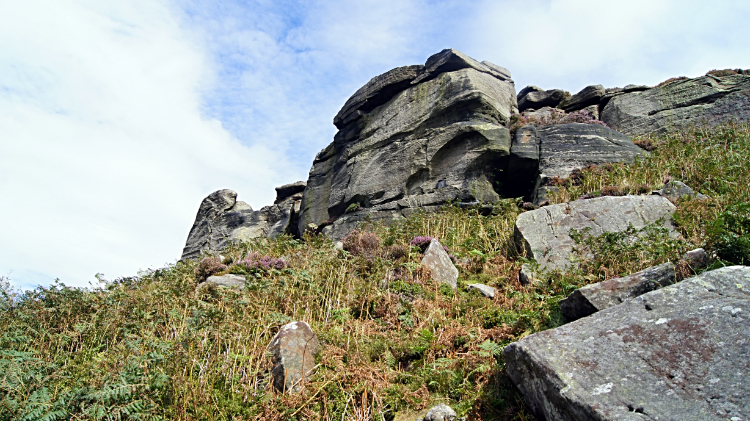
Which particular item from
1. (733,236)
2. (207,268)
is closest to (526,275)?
(733,236)

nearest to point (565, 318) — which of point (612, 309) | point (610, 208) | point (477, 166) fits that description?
point (612, 309)

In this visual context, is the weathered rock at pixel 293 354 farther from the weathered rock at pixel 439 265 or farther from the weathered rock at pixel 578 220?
the weathered rock at pixel 578 220

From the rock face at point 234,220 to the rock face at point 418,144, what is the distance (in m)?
4.03

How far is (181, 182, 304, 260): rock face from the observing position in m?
29.5

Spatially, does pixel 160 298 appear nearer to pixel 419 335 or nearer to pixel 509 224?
pixel 419 335

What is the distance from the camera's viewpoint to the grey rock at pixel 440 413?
5.11m

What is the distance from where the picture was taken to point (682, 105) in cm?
2034

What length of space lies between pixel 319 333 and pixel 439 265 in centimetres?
379

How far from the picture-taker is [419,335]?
285 inches

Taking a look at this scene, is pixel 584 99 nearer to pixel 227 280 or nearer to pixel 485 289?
pixel 485 289

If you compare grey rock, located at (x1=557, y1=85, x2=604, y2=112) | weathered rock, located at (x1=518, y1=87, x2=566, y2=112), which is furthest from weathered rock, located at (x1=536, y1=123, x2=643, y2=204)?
weathered rock, located at (x1=518, y1=87, x2=566, y2=112)

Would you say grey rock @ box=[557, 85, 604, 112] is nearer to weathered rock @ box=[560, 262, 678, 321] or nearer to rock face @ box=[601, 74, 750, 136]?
rock face @ box=[601, 74, 750, 136]

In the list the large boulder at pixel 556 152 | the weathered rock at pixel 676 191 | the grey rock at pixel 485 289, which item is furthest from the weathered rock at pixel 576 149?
the grey rock at pixel 485 289

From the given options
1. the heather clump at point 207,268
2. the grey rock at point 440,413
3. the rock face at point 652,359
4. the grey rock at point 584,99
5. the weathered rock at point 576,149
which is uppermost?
the grey rock at point 584,99
